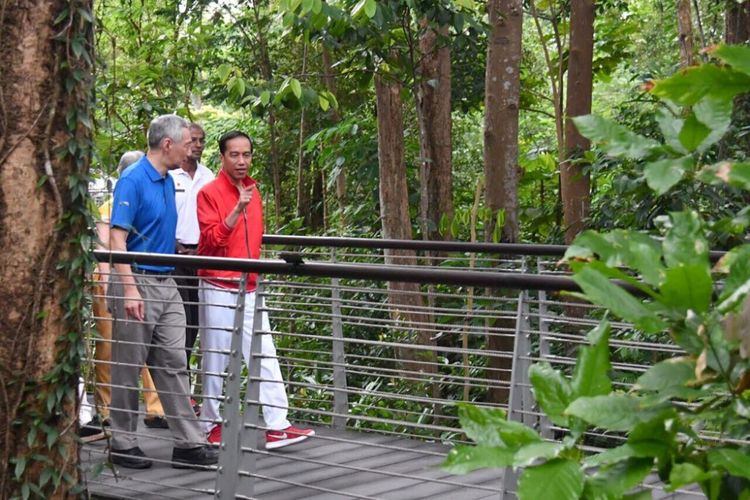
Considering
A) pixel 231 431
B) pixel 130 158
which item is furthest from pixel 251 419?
pixel 130 158

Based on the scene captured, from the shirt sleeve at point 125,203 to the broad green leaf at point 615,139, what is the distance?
4444 millimetres

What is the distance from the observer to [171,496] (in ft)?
15.9

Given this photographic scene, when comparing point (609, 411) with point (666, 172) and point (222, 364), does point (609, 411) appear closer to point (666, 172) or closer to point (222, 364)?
point (666, 172)

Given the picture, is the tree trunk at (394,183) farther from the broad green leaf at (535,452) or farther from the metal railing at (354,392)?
the broad green leaf at (535,452)

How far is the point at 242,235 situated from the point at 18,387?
1932mm

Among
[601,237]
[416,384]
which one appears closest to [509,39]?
[416,384]

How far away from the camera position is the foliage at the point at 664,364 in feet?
4.04

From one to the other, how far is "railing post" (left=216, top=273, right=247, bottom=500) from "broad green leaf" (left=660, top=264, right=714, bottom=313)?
11.5 feet

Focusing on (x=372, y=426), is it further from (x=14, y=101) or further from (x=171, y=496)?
(x=14, y=101)

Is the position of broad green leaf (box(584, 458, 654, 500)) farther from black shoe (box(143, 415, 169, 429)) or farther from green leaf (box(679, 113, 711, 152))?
black shoe (box(143, 415, 169, 429))

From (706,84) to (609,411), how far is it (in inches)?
14.6

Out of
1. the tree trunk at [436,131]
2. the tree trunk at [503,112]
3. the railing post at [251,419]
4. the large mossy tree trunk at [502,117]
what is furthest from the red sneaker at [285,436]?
the tree trunk at [436,131]

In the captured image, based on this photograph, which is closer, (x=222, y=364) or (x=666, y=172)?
(x=666, y=172)

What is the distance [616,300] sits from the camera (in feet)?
4.20
